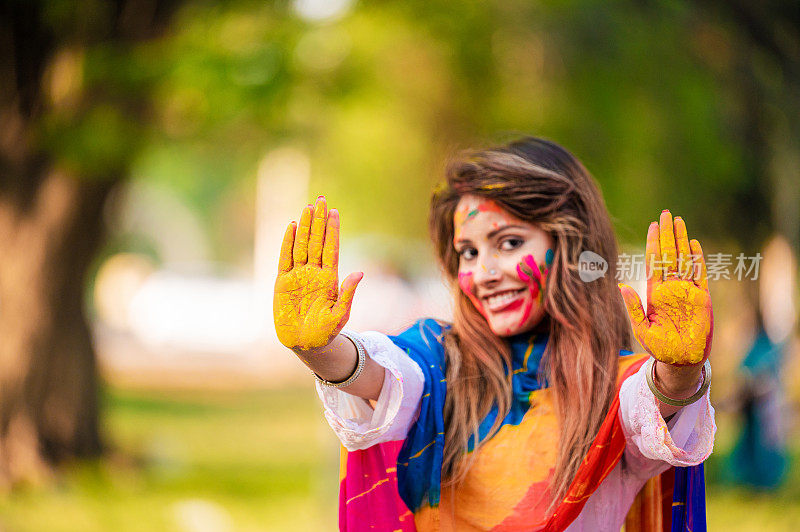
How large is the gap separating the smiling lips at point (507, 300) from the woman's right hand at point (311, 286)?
487 millimetres

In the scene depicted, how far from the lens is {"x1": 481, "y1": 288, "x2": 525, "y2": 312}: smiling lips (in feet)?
6.99

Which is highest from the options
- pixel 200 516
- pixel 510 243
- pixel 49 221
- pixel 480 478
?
pixel 49 221

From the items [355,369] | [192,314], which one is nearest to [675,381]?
[355,369]

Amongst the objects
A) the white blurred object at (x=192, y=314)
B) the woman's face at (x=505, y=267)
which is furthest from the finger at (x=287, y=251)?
the white blurred object at (x=192, y=314)

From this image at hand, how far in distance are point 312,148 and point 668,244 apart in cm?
654

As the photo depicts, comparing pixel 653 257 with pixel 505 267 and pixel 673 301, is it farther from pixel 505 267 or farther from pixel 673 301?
pixel 505 267

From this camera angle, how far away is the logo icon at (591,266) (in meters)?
2.16

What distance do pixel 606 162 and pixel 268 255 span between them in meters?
17.0

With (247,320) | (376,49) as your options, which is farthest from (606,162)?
(247,320)

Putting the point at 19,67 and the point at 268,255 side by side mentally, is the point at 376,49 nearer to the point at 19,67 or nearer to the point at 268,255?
the point at 19,67

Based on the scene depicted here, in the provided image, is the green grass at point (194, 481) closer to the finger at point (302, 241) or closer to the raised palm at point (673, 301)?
the finger at point (302, 241)

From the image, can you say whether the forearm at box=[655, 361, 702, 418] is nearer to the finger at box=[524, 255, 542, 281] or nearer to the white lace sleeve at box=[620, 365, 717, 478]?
the white lace sleeve at box=[620, 365, 717, 478]

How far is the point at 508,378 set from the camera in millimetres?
2154

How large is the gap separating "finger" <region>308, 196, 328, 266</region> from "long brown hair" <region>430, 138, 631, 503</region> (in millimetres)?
545
